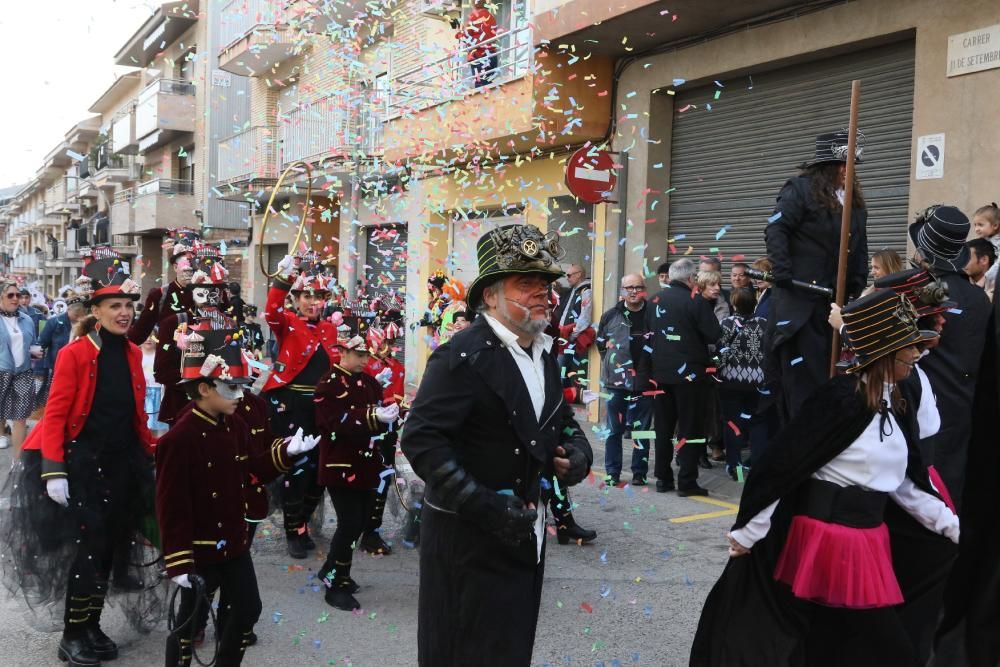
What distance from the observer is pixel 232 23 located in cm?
2955

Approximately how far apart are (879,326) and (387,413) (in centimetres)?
307

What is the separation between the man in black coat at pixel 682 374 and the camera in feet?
27.5

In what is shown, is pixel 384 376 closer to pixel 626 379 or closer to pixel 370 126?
pixel 626 379

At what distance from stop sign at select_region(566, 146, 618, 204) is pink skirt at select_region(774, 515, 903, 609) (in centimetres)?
801

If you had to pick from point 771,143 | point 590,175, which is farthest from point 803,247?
point 590,175

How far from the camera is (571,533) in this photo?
682cm

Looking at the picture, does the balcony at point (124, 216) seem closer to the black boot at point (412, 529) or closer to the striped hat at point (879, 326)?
the black boot at point (412, 529)

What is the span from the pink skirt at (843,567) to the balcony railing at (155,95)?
3719 cm

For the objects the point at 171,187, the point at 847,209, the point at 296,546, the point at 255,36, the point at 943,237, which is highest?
the point at 255,36

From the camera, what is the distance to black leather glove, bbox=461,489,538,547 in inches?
116

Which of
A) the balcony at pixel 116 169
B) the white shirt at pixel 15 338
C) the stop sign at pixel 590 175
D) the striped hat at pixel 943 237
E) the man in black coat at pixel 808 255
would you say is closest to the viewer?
the striped hat at pixel 943 237

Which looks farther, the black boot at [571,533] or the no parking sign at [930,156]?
the no parking sign at [930,156]

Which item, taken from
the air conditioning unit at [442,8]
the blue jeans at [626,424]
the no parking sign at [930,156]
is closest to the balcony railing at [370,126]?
the air conditioning unit at [442,8]

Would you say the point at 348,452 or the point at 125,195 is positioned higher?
the point at 125,195
